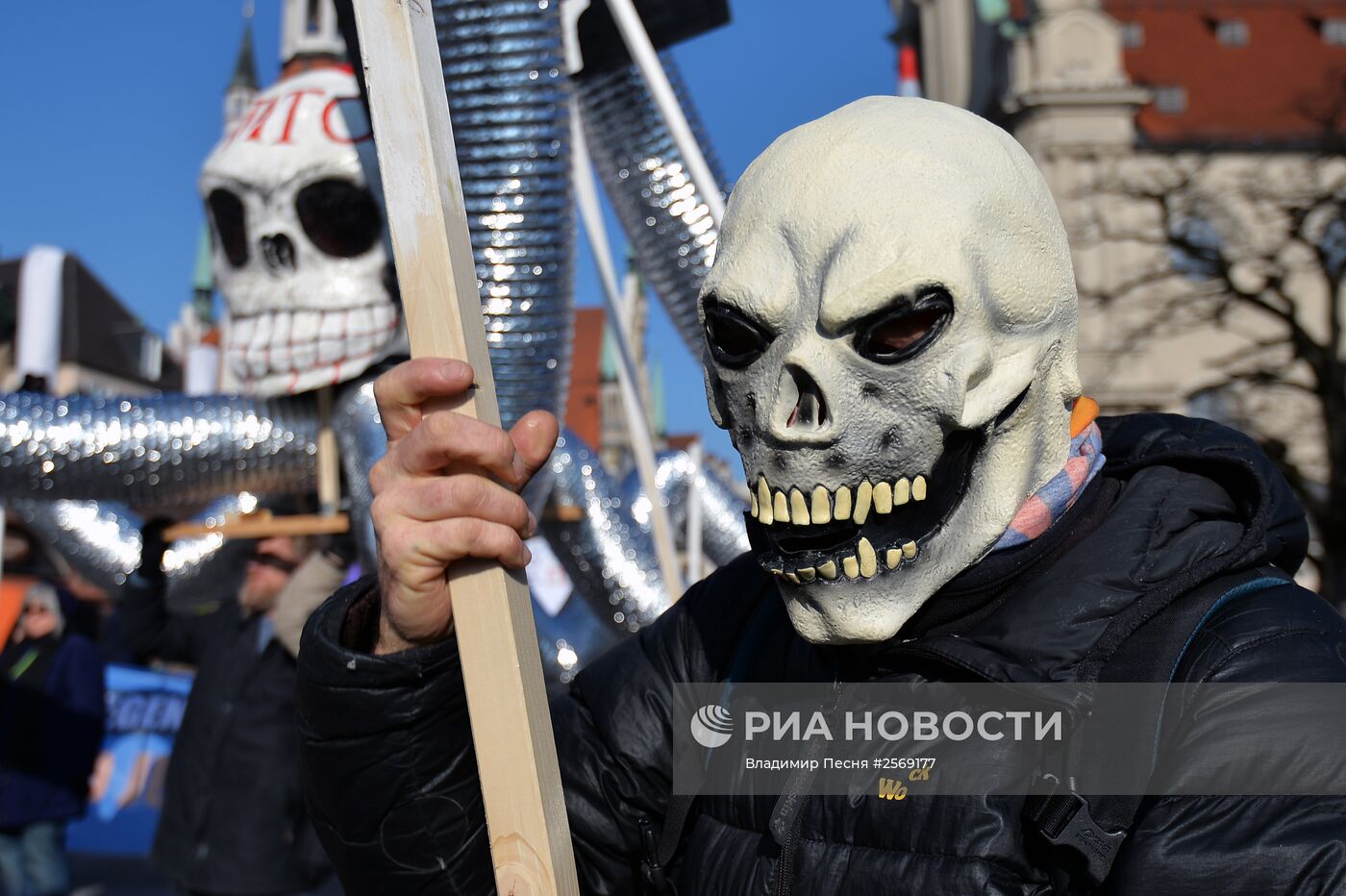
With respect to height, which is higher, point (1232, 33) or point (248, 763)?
point (1232, 33)

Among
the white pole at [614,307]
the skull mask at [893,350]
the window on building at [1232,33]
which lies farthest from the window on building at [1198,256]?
the window on building at [1232,33]

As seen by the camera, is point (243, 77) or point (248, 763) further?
point (243, 77)

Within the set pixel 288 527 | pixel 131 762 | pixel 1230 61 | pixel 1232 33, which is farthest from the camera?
pixel 1232 33

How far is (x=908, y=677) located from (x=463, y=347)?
0.53 metres

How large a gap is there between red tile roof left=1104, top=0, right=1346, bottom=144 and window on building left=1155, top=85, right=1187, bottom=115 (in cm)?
9

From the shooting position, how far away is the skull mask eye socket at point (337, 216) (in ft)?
13.0

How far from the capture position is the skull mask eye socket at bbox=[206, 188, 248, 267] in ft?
13.3

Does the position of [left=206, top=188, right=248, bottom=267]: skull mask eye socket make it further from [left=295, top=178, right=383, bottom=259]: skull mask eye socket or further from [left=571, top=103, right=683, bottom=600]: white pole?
[left=571, top=103, right=683, bottom=600]: white pole

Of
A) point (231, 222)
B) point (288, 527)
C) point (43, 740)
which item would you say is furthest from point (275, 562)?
point (43, 740)

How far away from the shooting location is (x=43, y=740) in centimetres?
446

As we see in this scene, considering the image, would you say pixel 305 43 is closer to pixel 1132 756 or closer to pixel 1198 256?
pixel 1132 756

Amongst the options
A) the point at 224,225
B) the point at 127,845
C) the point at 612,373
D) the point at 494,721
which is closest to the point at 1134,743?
the point at 494,721

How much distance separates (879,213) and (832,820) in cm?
59

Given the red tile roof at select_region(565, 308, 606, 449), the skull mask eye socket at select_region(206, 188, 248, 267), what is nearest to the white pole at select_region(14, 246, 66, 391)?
the skull mask eye socket at select_region(206, 188, 248, 267)
